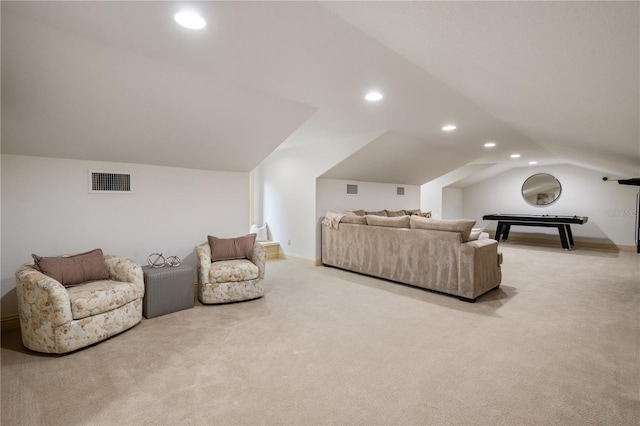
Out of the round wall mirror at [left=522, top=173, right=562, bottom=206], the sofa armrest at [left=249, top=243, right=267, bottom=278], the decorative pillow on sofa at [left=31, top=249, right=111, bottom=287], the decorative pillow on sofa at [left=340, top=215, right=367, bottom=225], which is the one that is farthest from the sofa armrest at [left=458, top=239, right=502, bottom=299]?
the round wall mirror at [left=522, top=173, right=562, bottom=206]

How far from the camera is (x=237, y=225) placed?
4719 millimetres

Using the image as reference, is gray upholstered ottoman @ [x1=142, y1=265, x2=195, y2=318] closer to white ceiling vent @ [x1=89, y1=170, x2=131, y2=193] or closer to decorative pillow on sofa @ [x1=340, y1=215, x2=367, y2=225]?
white ceiling vent @ [x1=89, y1=170, x2=131, y2=193]

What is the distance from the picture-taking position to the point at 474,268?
3678mm

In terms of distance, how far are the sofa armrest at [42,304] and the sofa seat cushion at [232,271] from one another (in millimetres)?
1354

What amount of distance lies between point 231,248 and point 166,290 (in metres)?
0.93

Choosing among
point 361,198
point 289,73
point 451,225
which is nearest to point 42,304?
point 289,73

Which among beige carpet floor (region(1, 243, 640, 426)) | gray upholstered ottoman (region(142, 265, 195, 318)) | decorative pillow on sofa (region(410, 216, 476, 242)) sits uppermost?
decorative pillow on sofa (region(410, 216, 476, 242))

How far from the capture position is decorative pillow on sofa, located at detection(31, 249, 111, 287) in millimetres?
2719

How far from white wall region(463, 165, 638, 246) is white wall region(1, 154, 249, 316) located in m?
8.16

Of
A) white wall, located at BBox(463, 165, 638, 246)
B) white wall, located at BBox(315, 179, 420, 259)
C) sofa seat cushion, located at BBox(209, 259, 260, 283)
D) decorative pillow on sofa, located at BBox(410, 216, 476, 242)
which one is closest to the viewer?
sofa seat cushion, located at BBox(209, 259, 260, 283)

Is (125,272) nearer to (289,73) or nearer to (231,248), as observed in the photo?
(231,248)

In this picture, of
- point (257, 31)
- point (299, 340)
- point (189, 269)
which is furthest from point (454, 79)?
point (189, 269)

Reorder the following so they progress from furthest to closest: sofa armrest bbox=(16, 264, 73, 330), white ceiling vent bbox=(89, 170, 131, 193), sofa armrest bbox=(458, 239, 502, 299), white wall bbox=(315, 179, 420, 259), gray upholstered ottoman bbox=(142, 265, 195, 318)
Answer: white wall bbox=(315, 179, 420, 259) → sofa armrest bbox=(458, 239, 502, 299) → white ceiling vent bbox=(89, 170, 131, 193) → gray upholstered ottoman bbox=(142, 265, 195, 318) → sofa armrest bbox=(16, 264, 73, 330)

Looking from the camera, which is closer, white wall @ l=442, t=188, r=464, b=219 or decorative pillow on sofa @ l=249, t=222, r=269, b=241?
decorative pillow on sofa @ l=249, t=222, r=269, b=241
